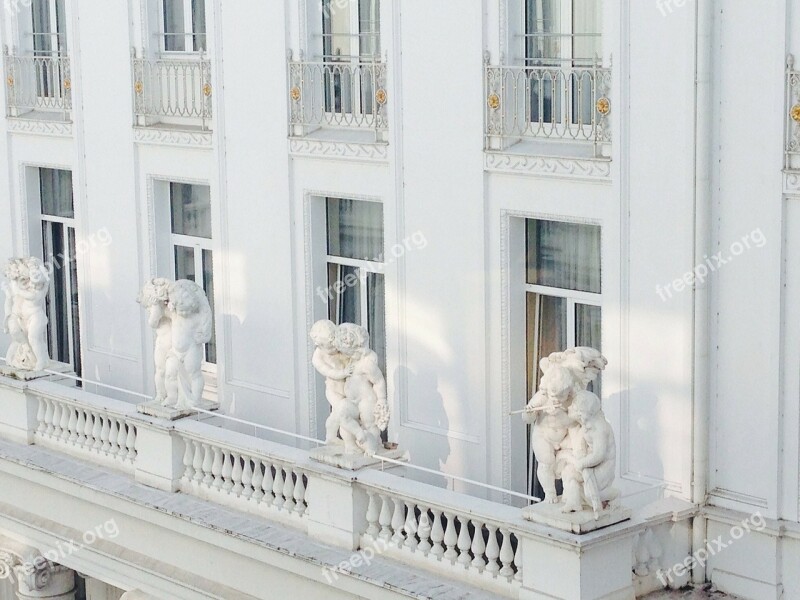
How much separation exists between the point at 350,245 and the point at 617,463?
4.10 meters

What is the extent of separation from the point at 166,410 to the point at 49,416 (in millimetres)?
Result: 2316

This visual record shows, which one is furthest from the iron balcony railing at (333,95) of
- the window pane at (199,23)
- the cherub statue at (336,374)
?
the cherub statue at (336,374)

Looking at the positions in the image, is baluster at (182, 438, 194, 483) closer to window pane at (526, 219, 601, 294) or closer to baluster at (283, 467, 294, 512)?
baluster at (283, 467, 294, 512)

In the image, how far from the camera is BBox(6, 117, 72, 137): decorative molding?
22750 mm

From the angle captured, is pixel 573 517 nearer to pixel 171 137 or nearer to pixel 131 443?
pixel 131 443

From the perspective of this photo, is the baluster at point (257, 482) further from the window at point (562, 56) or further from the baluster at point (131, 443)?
the window at point (562, 56)

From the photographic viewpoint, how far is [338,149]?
19125mm

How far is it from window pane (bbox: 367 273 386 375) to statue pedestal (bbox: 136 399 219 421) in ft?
5.37

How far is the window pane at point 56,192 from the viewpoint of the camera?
23.7m

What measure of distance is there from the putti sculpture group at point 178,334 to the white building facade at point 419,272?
0.44m

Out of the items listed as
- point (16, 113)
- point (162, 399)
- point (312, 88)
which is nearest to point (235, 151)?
point (312, 88)

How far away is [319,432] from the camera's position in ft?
65.7

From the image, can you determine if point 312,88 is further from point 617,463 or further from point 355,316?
point 617,463

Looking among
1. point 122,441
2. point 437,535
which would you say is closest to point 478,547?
point 437,535
